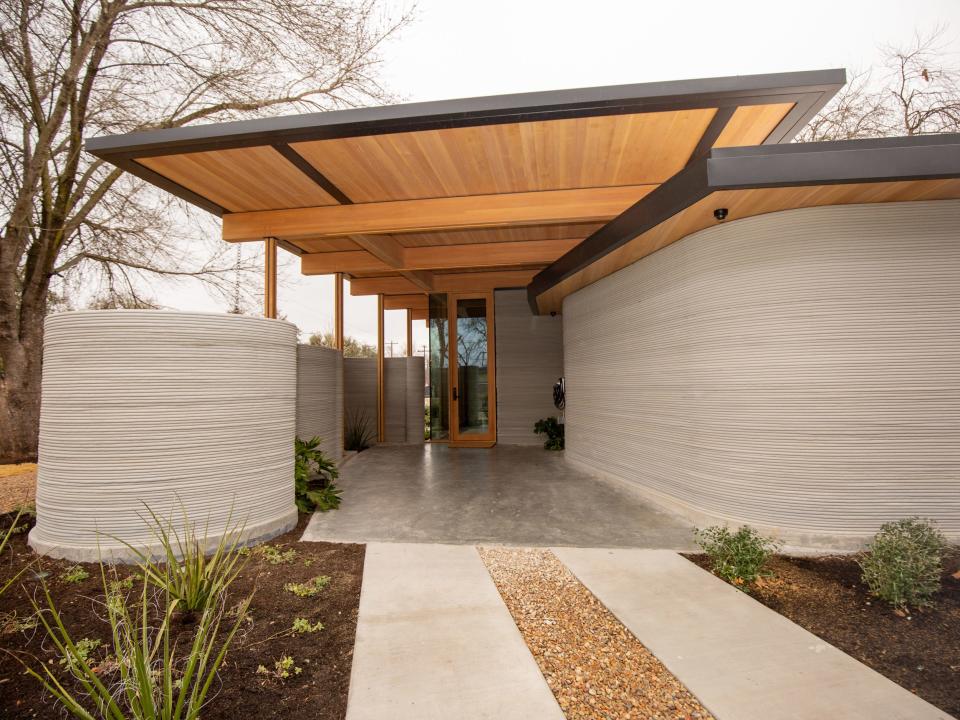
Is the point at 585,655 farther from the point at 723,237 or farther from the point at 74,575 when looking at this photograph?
the point at 723,237

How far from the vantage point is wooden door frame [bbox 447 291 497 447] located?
8.85 m

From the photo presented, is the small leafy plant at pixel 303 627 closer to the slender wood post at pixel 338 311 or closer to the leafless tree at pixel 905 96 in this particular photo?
the slender wood post at pixel 338 311

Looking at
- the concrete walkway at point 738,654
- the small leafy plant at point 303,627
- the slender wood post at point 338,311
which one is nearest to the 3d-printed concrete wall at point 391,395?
the slender wood post at point 338,311

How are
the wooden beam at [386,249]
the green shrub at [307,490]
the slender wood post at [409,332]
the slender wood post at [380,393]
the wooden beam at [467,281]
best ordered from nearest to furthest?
the green shrub at [307,490]
the wooden beam at [386,249]
the wooden beam at [467,281]
the slender wood post at [380,393]
the slender wood post at [409,332]

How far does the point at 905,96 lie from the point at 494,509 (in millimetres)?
9994

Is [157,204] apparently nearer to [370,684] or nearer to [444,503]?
[444,503]

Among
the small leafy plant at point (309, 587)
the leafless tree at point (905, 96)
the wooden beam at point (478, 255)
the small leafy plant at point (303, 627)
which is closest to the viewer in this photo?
the small leafy plant at point (303, 627)

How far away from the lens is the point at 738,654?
2084 mm

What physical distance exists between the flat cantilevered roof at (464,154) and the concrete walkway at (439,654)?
9.39 ft

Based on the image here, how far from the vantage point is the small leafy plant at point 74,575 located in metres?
2.79

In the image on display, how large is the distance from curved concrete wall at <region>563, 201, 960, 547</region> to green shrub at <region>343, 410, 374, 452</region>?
6397 mm

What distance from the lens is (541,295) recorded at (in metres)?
7.07

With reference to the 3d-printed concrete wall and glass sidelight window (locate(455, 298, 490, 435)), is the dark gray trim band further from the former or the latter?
the 3d-printed concrete wall

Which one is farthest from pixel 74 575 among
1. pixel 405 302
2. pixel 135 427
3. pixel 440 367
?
pixel 405 302
